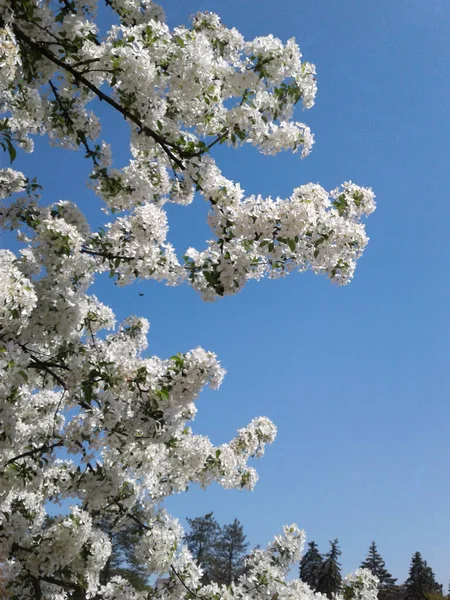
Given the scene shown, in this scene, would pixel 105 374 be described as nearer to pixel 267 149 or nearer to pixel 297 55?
pixel 267 149

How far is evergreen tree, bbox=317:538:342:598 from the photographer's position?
44.0m

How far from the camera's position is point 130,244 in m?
5.81

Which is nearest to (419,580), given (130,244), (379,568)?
(379,568)

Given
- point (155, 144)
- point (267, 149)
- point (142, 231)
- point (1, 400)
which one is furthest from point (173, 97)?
point (1, 400)

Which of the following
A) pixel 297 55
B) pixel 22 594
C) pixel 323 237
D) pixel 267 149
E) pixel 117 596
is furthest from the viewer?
pixel 117 596

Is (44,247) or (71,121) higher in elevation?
(71,121)

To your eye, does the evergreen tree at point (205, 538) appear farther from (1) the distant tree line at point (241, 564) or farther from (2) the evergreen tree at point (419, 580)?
(2) the evergreen tree at point (419, 580)

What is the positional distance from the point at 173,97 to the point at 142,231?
57.9 inches

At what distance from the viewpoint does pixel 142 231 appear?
5.53 meters

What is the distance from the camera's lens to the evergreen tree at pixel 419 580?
46.0 m

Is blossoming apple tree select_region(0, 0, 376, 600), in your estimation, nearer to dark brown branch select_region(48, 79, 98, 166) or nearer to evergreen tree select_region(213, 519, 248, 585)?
dark brown branch select_region(48, 79, 98, 166)

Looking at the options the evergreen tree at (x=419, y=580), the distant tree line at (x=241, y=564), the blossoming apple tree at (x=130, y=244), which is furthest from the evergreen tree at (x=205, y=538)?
the blossoming apple tree at (x=130, y=244)

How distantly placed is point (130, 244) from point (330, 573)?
46117mm

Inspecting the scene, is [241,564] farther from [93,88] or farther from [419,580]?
[93,88]
